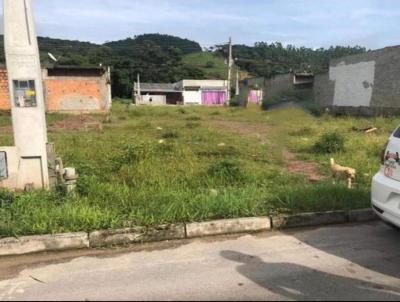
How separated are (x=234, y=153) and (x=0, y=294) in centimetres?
795

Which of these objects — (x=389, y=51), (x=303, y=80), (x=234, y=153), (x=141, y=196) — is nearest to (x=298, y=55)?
(x=303, y=80)

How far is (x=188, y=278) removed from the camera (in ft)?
14.2

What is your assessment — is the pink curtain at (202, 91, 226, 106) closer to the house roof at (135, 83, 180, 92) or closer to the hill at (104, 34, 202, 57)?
the house roof at (135, 83, 180, 92)

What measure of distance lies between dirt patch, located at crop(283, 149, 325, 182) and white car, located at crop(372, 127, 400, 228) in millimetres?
3056

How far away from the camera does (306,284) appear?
13.8ft

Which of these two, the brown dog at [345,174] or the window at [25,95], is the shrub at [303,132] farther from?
the window at [25,95]

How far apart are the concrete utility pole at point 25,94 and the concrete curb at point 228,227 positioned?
2.30 meters

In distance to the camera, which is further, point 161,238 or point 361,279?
point 161,238

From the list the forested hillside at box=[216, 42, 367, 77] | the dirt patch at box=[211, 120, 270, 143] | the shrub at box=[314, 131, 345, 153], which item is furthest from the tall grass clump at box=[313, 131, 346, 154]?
the forested hillside at box=[216, 42, 367, 77]

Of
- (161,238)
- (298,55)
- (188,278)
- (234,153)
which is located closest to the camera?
(188,278)

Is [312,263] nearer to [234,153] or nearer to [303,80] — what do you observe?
[234,153]

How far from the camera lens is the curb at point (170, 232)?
5082mm

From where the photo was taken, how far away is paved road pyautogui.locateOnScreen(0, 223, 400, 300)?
400 cm

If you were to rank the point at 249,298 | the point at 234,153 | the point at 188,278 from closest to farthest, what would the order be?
the point at 249,298
the point at 188,278
the point at 234,153
